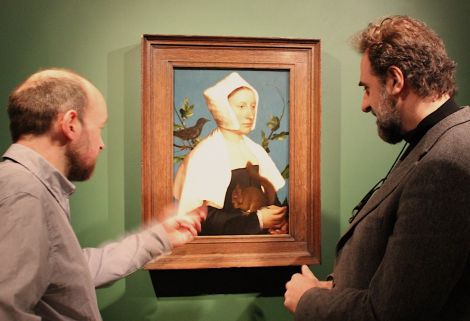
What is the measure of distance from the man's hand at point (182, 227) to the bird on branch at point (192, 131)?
0.28 m

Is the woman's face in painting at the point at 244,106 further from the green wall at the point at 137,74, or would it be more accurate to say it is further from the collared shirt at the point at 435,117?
the collared shirt at the point at 435,117

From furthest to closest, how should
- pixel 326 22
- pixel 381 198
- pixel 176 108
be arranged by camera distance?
pixel 326 22, pixel 176 108, pixel 381 198

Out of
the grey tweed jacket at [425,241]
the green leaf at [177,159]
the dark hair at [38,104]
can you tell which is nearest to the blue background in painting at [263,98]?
the green leaf at [177,159]

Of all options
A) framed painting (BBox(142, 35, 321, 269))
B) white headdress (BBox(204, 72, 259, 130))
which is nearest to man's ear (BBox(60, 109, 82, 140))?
framed painting (BBox(142, 35, 321, 269))

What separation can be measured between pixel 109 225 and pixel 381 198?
1012mm

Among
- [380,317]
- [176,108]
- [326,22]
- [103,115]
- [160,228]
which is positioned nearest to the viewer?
[380,317]

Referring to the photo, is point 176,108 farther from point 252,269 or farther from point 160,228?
point 252,269

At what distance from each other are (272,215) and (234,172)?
0.21m

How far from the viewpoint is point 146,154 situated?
1560 millimetres

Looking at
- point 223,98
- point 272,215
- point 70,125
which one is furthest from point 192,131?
point 70,125

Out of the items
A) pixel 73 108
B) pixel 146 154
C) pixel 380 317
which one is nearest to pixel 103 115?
pixel 73 108

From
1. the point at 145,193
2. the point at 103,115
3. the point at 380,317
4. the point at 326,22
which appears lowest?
the point at 380,317

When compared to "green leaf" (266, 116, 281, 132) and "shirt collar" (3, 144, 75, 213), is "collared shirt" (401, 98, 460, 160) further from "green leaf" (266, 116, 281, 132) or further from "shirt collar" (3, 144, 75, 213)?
"shirt collar" (3, 144, 75, 213)

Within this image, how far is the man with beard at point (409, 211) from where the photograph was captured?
849mm
